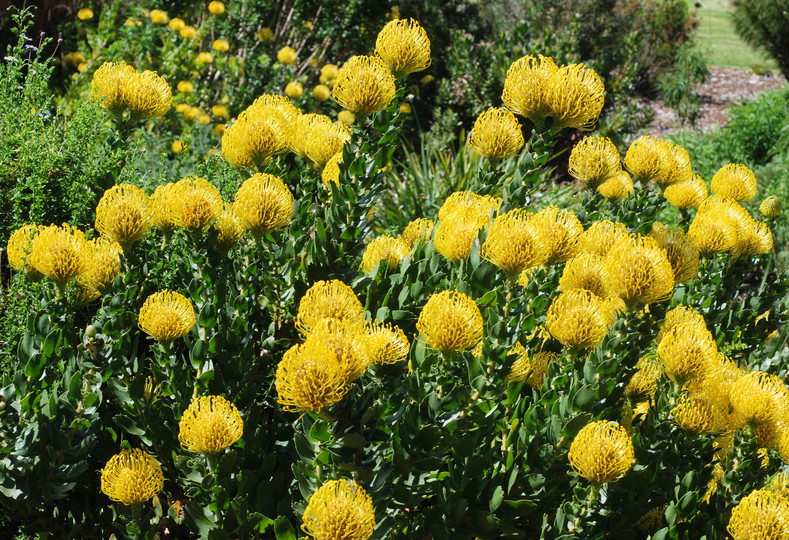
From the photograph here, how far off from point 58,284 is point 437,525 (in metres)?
1.10

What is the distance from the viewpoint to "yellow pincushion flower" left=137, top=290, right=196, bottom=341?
1706mm

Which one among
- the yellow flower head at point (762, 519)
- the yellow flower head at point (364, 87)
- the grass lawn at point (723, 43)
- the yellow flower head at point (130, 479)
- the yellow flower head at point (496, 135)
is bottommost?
the grass lawn at point (723, 43)

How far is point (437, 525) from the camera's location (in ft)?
5.11

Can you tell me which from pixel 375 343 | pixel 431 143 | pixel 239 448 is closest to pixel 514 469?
pixel 375 343

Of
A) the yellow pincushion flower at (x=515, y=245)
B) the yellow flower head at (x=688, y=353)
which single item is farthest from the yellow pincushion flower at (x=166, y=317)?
the yellow flower head at (x=688, y=353)

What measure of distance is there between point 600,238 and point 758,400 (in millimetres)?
577

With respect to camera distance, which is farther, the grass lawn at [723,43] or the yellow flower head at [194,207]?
the grass lawn at [723,43]

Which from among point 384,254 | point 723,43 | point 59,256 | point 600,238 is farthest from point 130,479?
point 723,43

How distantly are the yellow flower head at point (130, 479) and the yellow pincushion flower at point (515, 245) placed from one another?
95 cm

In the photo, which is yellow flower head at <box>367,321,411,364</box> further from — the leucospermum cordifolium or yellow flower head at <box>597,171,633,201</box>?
yellow flower head at <box>597,171,633,201</box>

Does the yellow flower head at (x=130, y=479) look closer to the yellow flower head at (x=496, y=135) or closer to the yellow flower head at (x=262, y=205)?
the yellow flower head at (x=262, y=205)

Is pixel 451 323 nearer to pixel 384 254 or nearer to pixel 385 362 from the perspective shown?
pixel 385 362

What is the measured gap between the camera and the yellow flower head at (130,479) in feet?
5.43

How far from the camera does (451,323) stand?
1523 millimetres
